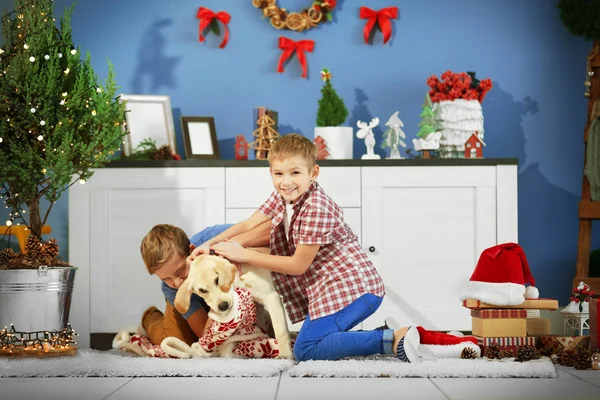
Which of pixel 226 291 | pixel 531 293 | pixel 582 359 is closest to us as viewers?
pixel 582 359

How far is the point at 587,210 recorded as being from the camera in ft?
12.4

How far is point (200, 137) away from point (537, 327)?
1.83 metres

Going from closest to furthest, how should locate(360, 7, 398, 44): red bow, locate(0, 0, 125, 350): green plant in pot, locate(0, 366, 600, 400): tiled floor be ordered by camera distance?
locate(0, 366, 600, 400): tiled floor → locate(0, 0, 125, 350): green plant in pot → locate(360, 7, 398, 44): red bow

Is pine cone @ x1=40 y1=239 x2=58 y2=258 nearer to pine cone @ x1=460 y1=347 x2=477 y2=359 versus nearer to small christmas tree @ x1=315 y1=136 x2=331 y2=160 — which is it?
small christmas tree @ x1=315 y1=136 x2=331 y2=160

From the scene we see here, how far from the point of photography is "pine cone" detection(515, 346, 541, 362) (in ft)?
8.55

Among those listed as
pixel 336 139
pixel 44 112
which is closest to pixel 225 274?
pixel 44 112

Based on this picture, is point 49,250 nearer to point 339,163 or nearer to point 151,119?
point 151,119

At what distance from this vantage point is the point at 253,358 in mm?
2725

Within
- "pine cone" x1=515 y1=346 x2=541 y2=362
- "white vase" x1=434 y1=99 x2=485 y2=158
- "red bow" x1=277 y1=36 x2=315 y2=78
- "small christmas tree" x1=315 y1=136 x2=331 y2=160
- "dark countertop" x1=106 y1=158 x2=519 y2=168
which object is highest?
"red bow" x1=277 y1=36 x2=315 y2=78

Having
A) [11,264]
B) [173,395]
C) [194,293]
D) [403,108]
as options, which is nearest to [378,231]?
[403,108]

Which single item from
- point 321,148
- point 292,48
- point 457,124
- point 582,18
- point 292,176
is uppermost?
point 582,18

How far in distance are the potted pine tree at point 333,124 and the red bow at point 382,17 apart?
329 millimetres

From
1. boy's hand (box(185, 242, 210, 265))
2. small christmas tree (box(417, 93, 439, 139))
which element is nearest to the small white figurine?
small christmas tree (box(417, 93, 439, 139))

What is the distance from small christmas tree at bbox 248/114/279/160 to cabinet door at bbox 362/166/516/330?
53cm
